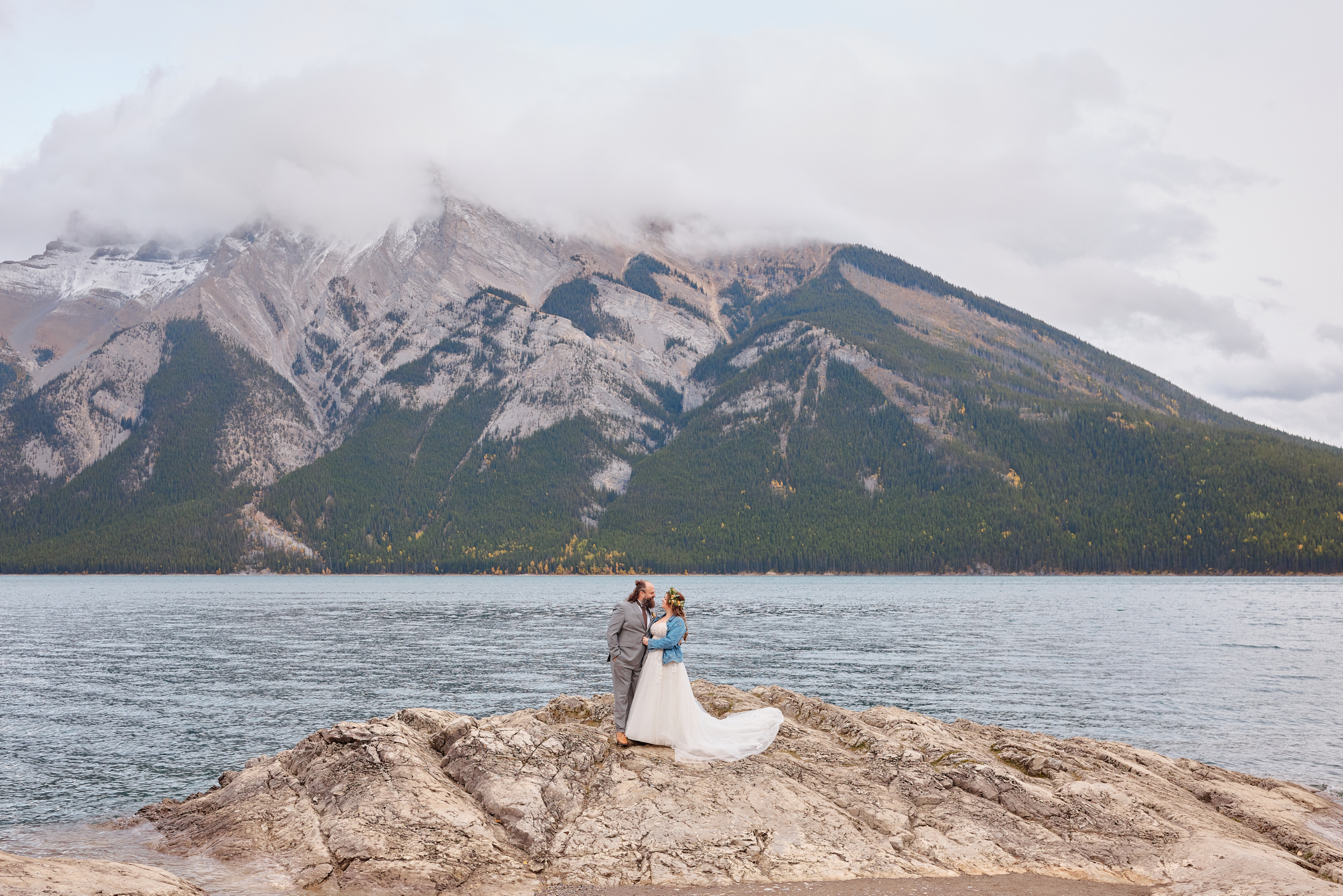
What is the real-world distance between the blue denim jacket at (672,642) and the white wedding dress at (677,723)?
9 centimetres

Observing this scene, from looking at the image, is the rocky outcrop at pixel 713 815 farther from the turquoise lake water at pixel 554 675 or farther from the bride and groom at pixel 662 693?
the turquoise lake water at pixel 554 675

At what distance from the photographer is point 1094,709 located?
136ft

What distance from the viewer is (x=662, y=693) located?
20.5 meters

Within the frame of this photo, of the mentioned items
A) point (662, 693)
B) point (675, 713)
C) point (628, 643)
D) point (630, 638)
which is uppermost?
point (630, 638)

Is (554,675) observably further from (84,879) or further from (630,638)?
(84,879)

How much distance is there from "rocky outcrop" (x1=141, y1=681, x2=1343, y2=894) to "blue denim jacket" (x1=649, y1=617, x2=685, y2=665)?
2.11 m

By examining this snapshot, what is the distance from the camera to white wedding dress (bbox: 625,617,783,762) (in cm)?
2016

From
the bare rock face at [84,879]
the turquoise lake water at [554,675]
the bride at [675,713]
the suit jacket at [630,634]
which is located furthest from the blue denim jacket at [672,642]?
the turquoise lake water at [554,675]

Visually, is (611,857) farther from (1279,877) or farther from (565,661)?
(565,661)

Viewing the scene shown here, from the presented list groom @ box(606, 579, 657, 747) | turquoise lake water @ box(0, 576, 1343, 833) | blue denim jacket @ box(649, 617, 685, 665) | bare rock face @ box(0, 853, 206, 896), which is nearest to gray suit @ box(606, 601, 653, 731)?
groom @ box(606, 579, 657, 747)

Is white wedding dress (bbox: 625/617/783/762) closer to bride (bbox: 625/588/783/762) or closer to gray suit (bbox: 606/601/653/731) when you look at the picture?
bride (bbox: 625/588/783/762)

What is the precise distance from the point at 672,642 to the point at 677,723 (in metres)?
1.84

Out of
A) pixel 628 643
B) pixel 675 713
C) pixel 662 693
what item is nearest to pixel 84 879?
pixel 628 643

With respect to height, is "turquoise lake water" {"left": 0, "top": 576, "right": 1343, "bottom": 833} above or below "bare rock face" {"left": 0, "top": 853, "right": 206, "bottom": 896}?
below
